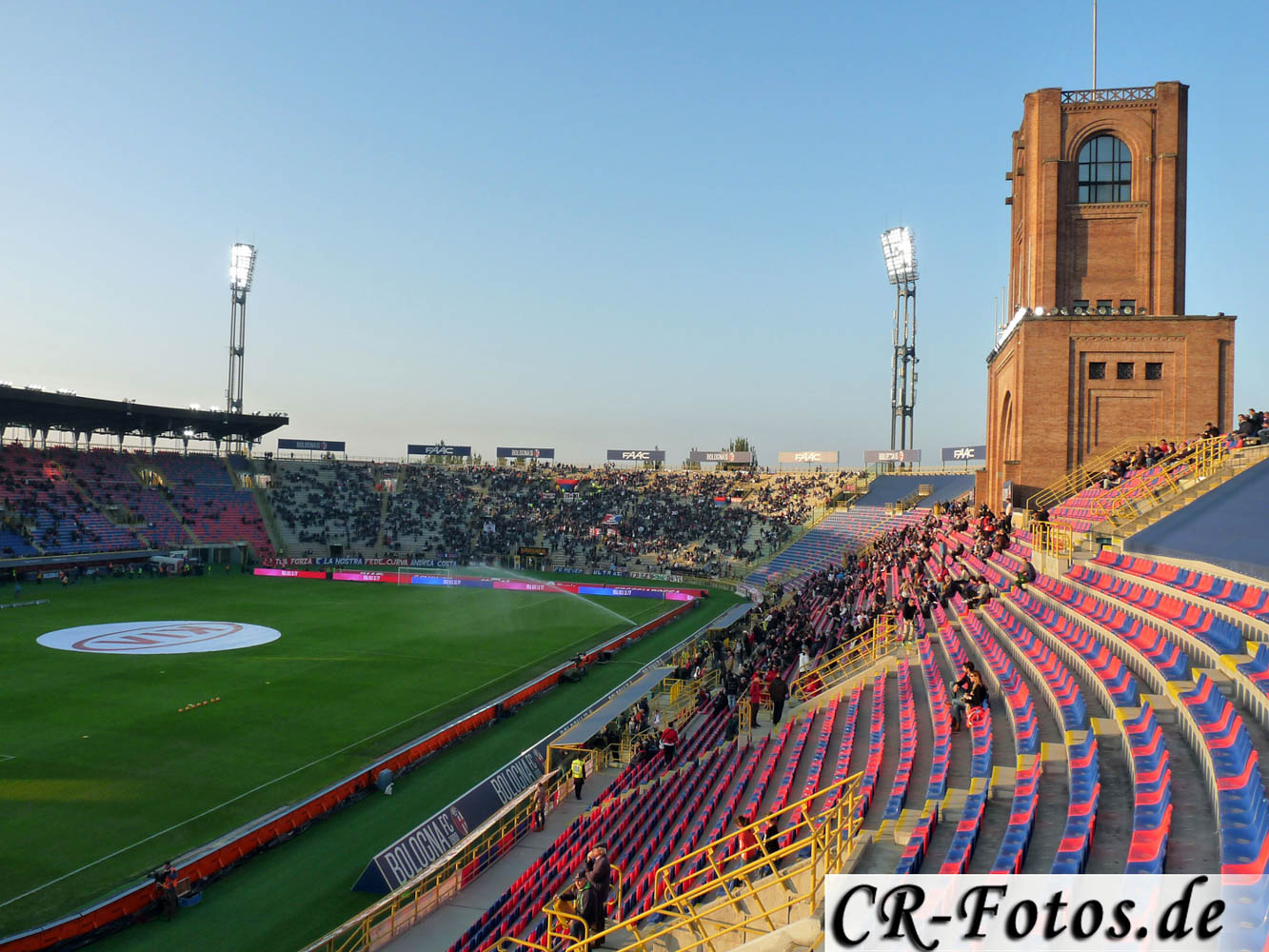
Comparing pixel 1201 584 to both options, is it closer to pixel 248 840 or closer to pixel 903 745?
pixel 903 745

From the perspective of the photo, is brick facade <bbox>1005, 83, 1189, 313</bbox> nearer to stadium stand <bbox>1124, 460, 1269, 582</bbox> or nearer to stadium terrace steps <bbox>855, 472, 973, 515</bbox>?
stadium stand <bbox>1124, 460, 1269, 582</bbox>

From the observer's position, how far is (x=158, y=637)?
121ft

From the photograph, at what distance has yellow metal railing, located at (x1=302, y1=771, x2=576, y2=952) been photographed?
42.7 feet

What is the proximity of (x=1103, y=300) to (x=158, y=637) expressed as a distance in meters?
42.4

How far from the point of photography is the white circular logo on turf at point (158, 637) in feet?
112

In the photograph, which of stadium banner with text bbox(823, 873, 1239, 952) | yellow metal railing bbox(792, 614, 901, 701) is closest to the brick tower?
yellow metal railing bbox(792, 614, 901, 701)

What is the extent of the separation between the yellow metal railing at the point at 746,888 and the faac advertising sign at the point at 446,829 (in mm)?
4174

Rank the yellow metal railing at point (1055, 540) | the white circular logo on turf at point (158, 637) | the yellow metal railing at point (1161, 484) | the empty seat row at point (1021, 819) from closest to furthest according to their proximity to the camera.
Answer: the empty seat row at point (1021, 819)
the yellow metal railing at point (1055, 540)
the yellow metal railing at point (1161, 484)
the white circular logo on turf at point (158, 637)

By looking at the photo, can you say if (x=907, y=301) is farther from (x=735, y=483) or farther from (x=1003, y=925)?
(x=1003, y=925)

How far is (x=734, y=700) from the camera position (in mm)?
20953

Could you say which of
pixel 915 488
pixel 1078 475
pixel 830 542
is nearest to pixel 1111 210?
pixel 1078 475

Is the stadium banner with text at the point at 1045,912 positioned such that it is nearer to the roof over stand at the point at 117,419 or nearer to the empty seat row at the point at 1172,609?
the empty seat row at the point at 1172,609

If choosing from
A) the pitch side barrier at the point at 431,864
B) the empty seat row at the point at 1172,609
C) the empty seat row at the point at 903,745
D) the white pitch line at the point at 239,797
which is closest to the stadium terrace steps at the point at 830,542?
the white pitch line at the point at 239,797

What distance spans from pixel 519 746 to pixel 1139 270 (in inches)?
1222
